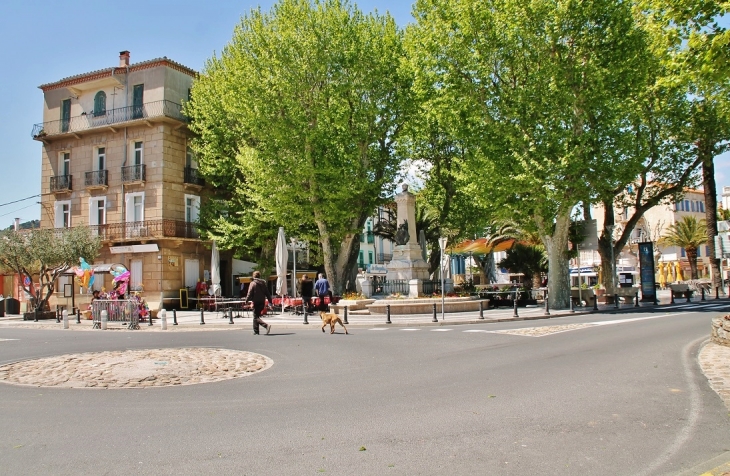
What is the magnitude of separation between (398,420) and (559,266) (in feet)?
71.7

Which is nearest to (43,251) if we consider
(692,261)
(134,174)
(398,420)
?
(134,174)

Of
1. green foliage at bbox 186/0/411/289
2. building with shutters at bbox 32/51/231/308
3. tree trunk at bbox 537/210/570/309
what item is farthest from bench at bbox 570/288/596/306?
building with shutters at bbox 32/51/231/308

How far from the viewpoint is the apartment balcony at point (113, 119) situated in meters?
34.0

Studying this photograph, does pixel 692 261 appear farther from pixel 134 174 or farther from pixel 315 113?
pixel 134 174

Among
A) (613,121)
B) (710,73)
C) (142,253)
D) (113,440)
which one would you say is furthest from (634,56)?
(142,253)

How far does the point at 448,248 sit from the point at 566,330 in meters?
21.6

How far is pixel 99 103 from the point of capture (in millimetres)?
36562

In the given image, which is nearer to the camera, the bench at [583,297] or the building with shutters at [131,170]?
the bench at [583,297]

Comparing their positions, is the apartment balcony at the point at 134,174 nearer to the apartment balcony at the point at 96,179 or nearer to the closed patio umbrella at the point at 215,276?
the apartment balcony at the point at 96,179

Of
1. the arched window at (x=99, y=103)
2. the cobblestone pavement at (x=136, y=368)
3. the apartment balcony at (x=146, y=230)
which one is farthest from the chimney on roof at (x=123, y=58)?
the cobblestone pavement at (x=136, y=368)

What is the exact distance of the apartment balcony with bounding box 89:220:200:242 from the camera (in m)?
33.3

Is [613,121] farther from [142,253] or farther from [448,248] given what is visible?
[142,253]

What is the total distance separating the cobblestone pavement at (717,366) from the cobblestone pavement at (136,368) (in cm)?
716

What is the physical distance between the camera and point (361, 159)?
29609mm
